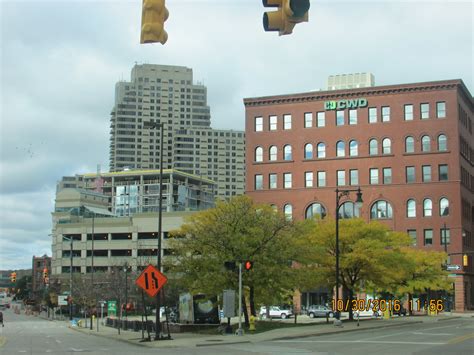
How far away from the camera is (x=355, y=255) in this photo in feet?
160

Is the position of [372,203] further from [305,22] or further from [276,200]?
[305,22]

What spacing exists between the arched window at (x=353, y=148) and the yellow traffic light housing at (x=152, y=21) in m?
87.2

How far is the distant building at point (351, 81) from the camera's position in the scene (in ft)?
384

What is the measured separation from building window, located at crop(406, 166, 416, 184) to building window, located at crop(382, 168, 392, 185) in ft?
7.59

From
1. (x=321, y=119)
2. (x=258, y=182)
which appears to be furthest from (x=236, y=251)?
(x=258, y=182)

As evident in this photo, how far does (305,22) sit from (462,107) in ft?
298

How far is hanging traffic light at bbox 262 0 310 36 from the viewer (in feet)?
32.7

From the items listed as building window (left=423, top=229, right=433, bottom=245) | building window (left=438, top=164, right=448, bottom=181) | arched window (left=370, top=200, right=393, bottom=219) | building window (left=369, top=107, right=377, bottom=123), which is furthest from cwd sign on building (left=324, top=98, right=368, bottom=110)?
building window (left=423, top=229, right=433, bottom=245)

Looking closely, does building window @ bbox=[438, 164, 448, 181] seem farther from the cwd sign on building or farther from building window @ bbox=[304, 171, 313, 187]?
building window @ bbox=[304, 171, 313, 187]

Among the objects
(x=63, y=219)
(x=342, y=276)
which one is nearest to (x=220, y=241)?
(x=342, y=276)

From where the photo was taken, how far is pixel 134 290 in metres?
92.5

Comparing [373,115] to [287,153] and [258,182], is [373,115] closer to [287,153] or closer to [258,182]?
[287,153]

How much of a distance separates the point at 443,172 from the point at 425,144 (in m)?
4.48
